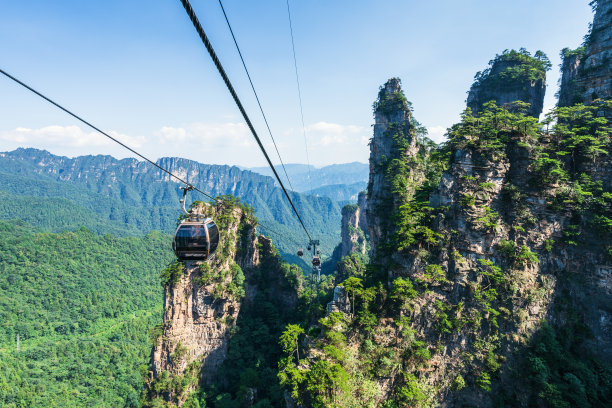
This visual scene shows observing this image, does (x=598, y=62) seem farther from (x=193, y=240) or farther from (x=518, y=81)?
(x=193, y=240)

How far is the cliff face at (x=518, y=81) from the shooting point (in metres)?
40.2

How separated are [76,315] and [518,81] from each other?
118 metres

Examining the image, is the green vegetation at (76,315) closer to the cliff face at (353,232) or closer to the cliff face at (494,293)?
the cliff face at (494,293)

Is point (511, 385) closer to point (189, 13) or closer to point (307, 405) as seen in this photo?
point (307, 405)

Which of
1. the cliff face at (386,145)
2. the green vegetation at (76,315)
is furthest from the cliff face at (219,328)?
the cliff face at (386,145)

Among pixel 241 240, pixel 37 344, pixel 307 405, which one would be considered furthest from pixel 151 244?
pixel 307 405

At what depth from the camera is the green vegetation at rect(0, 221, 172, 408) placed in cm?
5037

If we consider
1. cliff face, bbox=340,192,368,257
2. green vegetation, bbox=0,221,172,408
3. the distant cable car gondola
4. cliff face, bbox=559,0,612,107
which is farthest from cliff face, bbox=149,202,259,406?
cliff face, bbox=340,192,368,257

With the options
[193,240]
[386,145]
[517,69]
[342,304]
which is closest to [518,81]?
[517,69]

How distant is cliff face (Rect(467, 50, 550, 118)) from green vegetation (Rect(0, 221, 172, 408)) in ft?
209

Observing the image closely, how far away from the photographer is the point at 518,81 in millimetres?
40594

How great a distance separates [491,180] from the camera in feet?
76.5

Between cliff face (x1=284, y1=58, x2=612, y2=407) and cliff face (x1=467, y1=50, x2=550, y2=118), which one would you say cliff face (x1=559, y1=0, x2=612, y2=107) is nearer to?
cliff face (x1=284, y1=58, x2=612, y2=407)

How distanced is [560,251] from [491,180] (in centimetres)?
787
